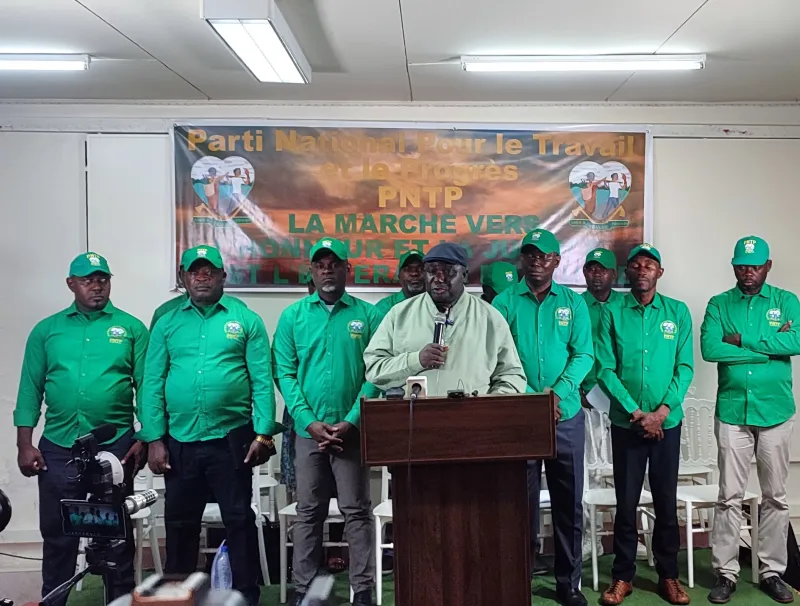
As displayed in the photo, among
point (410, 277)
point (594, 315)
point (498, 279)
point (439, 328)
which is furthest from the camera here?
point (498, 279)

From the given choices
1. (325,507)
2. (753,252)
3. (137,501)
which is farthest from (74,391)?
(753,252)

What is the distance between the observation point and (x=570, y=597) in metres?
3.51

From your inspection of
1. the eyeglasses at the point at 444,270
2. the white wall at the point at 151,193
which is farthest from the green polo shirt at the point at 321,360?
the white wall at the point at 151,193

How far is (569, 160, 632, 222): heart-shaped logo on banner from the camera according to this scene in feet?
16.3

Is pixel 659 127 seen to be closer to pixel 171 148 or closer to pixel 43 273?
pixel 171 148

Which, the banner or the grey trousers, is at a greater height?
the banner

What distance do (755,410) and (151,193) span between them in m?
4.06

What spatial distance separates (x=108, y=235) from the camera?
4895 mm

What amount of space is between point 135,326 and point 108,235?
1.48 meters

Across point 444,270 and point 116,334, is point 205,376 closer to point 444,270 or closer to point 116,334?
point 116,334

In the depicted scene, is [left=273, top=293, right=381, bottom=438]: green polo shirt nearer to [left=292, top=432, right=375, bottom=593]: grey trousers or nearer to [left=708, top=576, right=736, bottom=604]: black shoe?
[left=292, top=432, right=375, bottom=593]: grey trousers

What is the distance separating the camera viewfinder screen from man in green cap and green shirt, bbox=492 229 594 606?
2.02 m

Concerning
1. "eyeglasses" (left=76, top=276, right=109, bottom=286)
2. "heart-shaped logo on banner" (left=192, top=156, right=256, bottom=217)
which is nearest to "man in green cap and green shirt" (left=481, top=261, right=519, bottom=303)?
"heart-shaped logo on banner" (left=192, top=156, right=256, bottom=217)

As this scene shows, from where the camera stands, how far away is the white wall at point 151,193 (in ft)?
16.0
